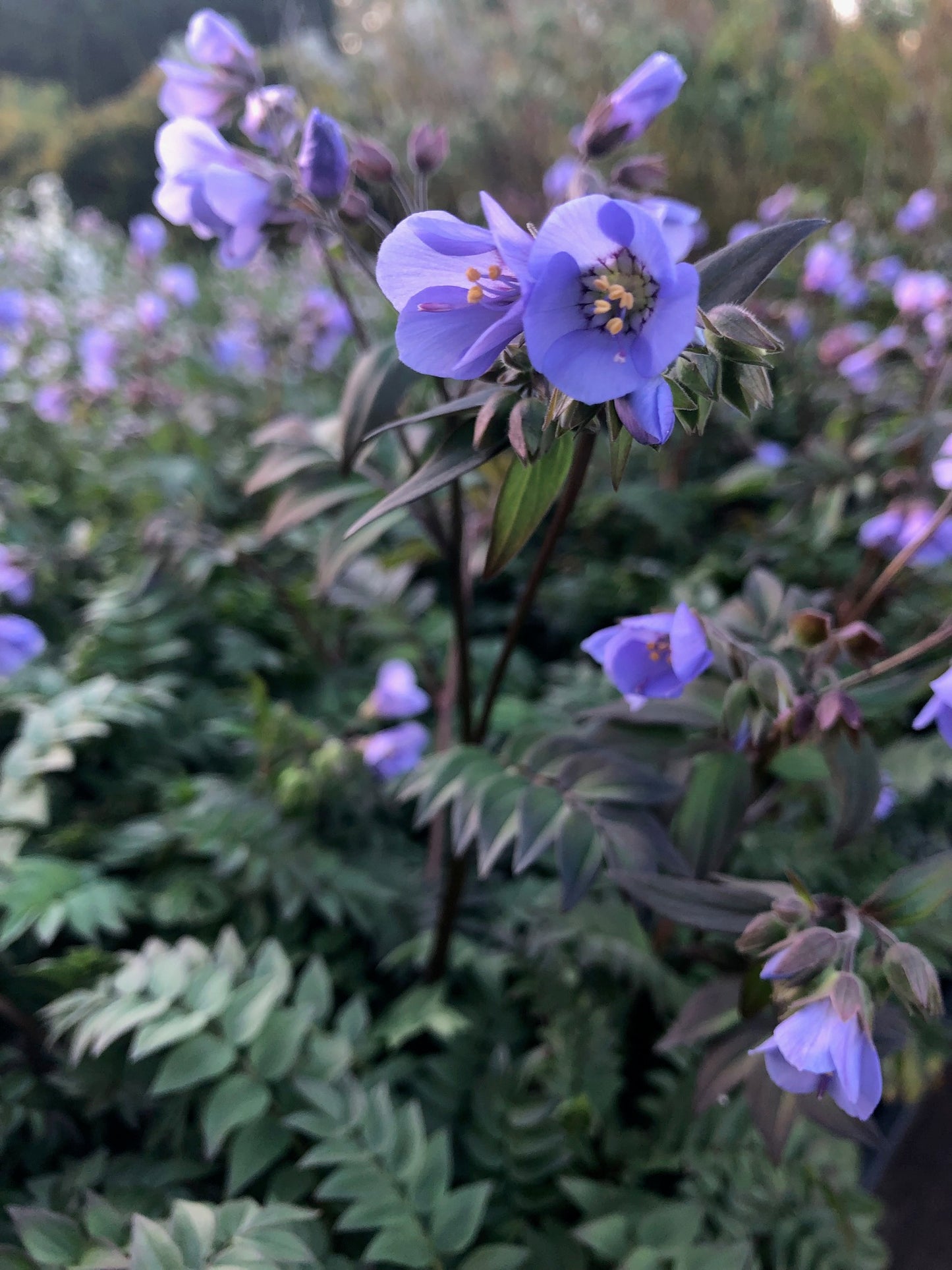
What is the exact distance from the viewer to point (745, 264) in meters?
0.45

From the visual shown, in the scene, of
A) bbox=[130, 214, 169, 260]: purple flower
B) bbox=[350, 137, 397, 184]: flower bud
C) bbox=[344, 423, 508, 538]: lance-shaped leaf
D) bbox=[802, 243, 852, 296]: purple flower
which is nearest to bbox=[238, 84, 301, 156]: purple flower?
bbox=[350, 137, 397, 184]: flower bud

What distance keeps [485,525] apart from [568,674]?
236 mm

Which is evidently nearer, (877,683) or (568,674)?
(877,683)

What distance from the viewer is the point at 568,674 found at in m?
1.05

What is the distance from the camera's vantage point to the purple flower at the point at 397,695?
0.93m

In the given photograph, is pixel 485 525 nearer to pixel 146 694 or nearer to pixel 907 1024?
pixel 146 694

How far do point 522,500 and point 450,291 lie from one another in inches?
4.7

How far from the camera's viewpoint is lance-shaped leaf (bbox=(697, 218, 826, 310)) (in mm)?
441

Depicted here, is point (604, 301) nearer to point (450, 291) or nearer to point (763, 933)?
point (450, 291)

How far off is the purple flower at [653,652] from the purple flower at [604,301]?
18cm

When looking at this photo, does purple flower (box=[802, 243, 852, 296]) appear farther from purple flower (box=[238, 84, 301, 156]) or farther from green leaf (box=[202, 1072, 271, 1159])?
green leaf (box=[202, 1072, 271, 1159])

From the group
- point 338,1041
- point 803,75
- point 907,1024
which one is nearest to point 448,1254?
point 338,1041

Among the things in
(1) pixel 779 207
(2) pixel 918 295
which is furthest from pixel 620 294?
(1) pixel 779 207

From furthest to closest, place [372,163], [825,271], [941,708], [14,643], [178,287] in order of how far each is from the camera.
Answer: [178,287] → [825,271] → [14,643] → [372,163] → [941,708]
